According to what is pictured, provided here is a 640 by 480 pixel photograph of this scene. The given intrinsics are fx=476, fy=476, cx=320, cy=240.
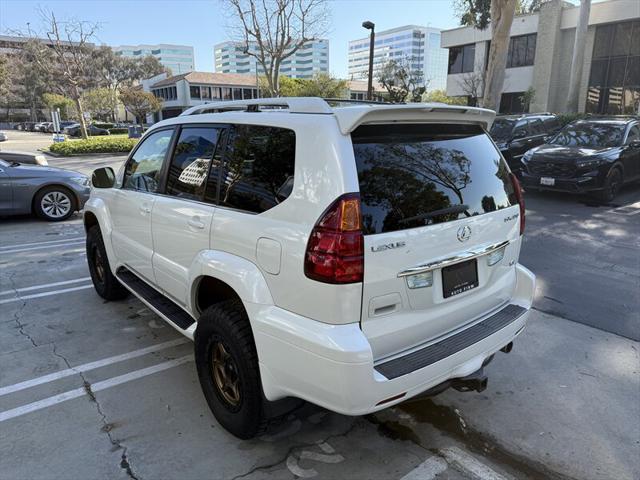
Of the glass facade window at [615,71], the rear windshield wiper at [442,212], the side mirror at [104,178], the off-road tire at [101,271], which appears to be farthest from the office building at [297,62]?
the rear windshield wiper at [442,212]

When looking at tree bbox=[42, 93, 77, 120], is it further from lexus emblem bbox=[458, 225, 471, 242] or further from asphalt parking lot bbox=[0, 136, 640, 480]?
lexus emblem bbox=[458, 225, 471, 242]

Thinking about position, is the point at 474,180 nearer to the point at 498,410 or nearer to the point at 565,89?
the point at 498,410

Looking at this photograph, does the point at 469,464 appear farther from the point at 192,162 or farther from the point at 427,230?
the point at 192,162

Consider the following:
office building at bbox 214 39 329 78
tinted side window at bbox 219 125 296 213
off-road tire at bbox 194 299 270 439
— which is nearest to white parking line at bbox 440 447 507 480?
off-road tire at bbox 194 299 270 439

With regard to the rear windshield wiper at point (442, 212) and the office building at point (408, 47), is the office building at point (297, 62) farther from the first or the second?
the rear windshield wiper at point (442, 212)

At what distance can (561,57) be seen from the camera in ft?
102

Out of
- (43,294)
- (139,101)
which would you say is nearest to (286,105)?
(43,294)

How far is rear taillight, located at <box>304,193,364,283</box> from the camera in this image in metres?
2.15

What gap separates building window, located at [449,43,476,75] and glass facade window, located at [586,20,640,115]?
8939 millimetres

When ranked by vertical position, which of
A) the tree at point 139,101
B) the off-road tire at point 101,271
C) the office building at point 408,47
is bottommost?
the off-road tire at point 101,271

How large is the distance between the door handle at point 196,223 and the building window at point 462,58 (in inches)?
1465

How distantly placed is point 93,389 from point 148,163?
179cm

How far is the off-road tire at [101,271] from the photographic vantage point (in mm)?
4781

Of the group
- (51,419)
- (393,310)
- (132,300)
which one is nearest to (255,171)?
(393,310)
